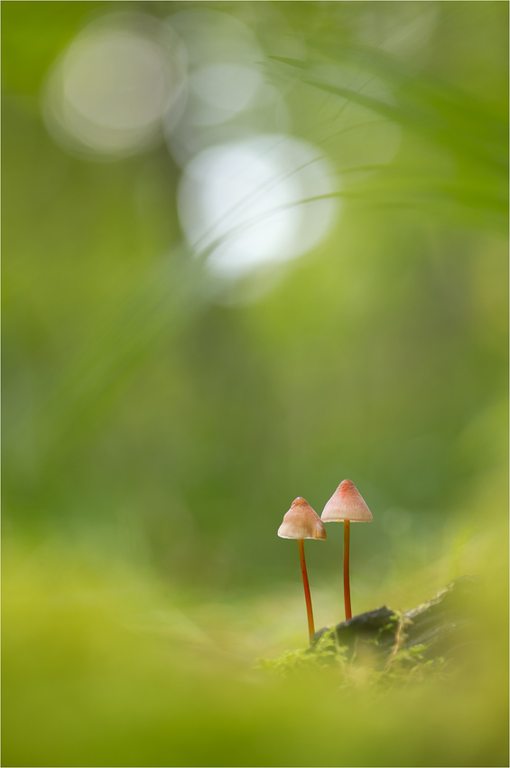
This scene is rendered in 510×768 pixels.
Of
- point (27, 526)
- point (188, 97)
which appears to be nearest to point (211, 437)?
point (188, 97)

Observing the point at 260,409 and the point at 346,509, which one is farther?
the point at 260,409

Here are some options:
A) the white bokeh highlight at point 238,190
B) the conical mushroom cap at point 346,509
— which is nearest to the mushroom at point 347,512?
the conical mushroom cap at point 346,509

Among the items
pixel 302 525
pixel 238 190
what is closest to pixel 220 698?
pixel 302 525

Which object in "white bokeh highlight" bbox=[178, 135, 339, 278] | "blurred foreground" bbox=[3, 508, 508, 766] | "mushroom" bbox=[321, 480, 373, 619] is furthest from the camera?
"white bokeh highlight" bbox=[178, 135, 339, 278]

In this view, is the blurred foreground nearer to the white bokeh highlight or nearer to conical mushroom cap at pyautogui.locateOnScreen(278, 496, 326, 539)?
conical mushroom cap at pyautogui.locateOnScreen(278, 496, 326, 539)

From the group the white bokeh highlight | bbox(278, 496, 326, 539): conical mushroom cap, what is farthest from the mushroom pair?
the white bokeh highlight

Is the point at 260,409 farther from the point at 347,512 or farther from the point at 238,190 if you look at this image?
the point at 347,512

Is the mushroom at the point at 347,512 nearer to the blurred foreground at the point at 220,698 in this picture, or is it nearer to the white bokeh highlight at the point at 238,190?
the blurred foreground at the point at 220,698

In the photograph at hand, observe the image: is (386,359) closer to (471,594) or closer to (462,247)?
(462,247)
